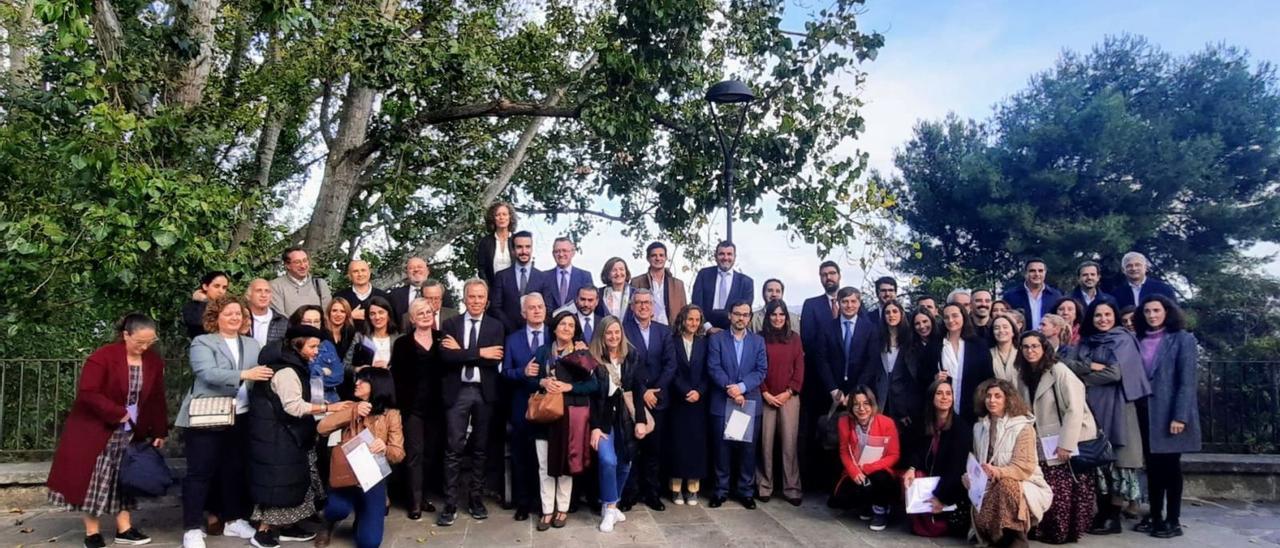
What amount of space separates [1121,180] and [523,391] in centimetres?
2088

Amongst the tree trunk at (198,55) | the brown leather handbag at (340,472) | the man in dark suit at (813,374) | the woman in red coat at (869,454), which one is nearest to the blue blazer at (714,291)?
the man in dark suit at (813,374)

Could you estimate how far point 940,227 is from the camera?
80.0 ft

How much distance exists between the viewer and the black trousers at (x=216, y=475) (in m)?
5.36

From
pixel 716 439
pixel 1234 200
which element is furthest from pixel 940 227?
pixel 716 439

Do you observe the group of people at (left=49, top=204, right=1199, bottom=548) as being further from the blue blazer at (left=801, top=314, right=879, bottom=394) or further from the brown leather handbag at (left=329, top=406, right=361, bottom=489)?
the brown leather handbag at (left=329, top=406, right=361, bottom=489)

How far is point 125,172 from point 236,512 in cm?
272

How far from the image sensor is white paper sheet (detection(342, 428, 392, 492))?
504 cm

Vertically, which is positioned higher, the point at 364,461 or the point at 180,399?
the point at 180,399

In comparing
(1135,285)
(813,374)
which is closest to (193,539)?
(813,374)

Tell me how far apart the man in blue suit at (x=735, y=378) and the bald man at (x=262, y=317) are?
3.17 metres

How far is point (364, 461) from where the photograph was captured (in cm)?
506

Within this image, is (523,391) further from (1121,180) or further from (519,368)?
(1121,180)

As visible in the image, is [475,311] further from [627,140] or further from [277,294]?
[627,140]

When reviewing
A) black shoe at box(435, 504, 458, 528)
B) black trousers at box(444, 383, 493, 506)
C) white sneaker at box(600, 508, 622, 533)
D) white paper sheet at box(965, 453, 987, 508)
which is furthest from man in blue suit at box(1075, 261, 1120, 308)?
black shoe at box(435, 504, 458, 528)
